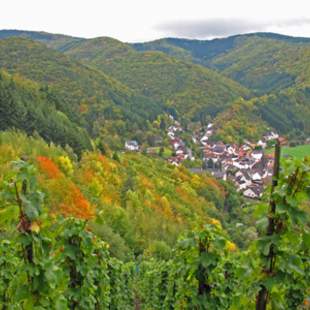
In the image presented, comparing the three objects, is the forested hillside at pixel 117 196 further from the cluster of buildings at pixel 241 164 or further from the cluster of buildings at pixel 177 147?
the cluster of buildings at pixel 177 147

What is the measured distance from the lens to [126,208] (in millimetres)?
45250

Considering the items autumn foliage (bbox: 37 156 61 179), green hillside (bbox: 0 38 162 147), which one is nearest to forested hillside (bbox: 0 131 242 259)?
autumn foliage (bbox: 37 156 61 179)

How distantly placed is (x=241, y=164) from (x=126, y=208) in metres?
72.0

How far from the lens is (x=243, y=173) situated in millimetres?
100000

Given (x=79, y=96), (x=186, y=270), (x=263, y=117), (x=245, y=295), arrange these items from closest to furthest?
(x=245, y=295), (x=186, y=270), (x=79, y=96), (x=263, y=117)

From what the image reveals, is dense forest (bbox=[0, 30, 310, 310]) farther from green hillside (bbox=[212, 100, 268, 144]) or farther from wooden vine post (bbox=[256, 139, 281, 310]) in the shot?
green hillside (bbox=[212, 100, 268, 144])

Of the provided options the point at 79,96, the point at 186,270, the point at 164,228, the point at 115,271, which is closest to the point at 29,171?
the point at 186,270

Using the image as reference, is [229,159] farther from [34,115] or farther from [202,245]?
[202,245]

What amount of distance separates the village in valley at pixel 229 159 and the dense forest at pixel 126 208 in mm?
1970

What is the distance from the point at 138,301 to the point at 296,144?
11381cm

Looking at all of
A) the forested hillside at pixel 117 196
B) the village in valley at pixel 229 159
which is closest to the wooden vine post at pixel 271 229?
the forested hillside at pixel 117 196

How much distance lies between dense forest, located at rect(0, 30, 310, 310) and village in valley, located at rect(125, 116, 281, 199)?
1.97m

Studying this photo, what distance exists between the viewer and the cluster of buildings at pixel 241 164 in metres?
92.4

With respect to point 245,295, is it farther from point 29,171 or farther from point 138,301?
point 138,301
